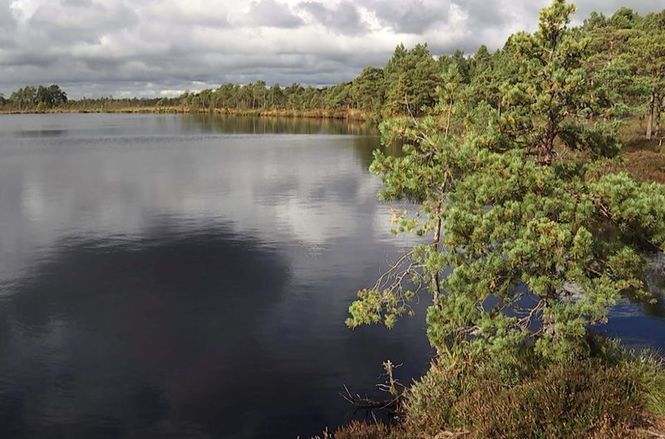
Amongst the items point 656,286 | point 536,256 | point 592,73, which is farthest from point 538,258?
point 656,286

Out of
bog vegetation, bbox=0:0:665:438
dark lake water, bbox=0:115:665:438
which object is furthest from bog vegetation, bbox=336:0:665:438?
dark lake water, bbox=0:115:665:438

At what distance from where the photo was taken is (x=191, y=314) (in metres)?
28.9

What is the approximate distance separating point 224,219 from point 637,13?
560 ft

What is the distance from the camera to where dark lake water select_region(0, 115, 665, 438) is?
2070cm

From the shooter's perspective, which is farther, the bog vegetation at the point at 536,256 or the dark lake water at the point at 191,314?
the dark lake water at the point at 191,314

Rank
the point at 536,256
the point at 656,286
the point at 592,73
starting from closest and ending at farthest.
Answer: the point at 536,256, the point at 592,73, the point at 656,286

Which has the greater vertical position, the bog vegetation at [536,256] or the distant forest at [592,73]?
the distant forest at [592,73]

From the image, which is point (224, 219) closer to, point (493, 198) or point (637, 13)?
point (493, 198)

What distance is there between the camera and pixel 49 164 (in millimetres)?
83875

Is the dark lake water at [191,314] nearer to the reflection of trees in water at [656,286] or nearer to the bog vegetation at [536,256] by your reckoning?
the reflection of trees in water at [656,286]

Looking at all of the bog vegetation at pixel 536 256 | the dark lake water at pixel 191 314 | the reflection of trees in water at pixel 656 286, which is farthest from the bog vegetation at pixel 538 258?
the reflection of trees in water at pixel 656 286

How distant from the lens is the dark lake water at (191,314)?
67.9ft

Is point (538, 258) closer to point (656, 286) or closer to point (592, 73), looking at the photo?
point (592, 73)

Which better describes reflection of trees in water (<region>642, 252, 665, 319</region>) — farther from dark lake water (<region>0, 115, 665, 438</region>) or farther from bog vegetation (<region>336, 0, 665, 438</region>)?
bog vegetation (<region>336, 0, 665, 438</region>)
